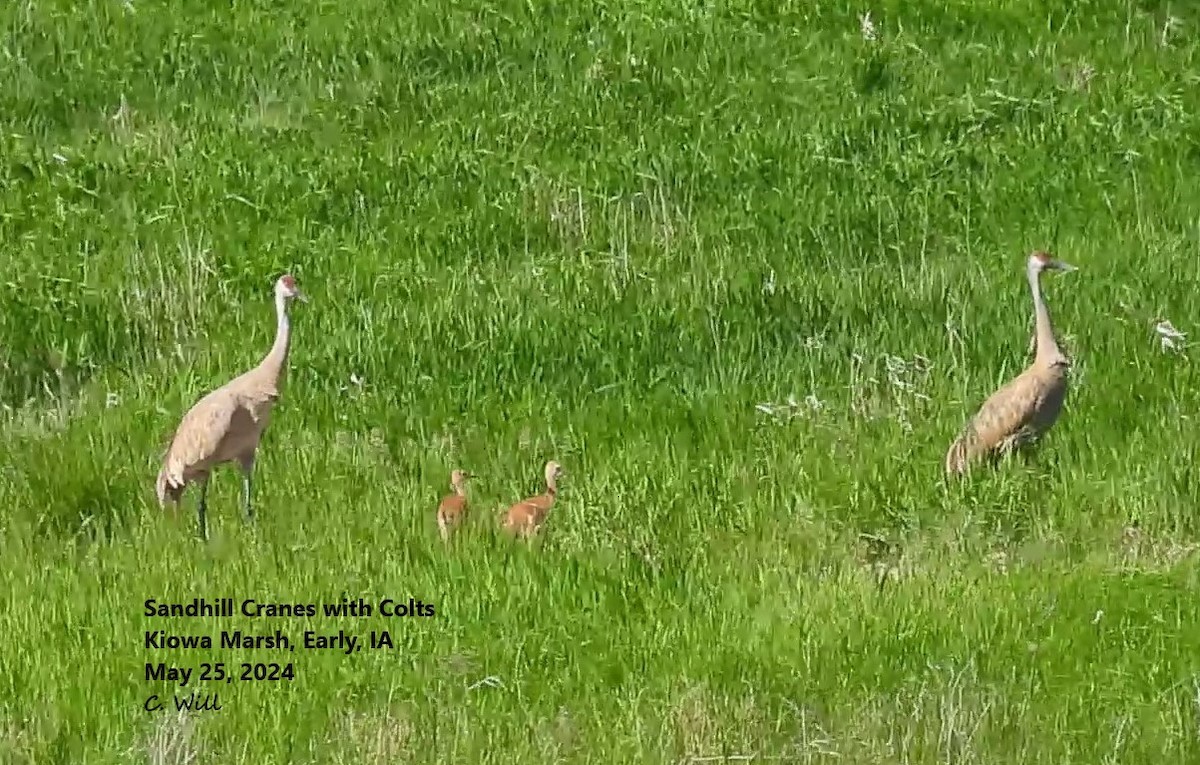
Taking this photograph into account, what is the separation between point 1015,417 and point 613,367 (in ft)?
7.41

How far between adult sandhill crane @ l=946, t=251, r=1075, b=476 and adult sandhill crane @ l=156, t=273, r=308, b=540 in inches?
110

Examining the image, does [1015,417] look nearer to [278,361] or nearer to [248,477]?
[278,361]

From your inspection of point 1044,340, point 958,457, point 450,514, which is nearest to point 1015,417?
point 958,457

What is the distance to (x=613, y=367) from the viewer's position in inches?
394

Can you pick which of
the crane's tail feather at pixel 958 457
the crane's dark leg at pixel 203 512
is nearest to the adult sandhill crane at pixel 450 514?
the crane's dark leg at pixel 203 512

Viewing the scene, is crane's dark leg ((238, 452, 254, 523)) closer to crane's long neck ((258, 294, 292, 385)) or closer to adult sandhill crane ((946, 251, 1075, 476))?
crane's long neck ((258, 294, 292, 385))

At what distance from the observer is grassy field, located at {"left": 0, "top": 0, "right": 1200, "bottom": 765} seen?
639cm

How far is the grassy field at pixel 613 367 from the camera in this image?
252 inches

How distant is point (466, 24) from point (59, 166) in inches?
143

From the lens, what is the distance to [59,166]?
13.1m

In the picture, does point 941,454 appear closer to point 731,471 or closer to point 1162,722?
point 731,471

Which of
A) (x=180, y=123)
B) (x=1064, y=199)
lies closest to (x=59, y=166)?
(x=180, y=123)

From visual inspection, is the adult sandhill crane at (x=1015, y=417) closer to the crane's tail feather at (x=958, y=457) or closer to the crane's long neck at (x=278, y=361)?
the crane's tail feather at (x=958, y=457)

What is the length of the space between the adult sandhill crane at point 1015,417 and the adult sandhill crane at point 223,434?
9.17ft
